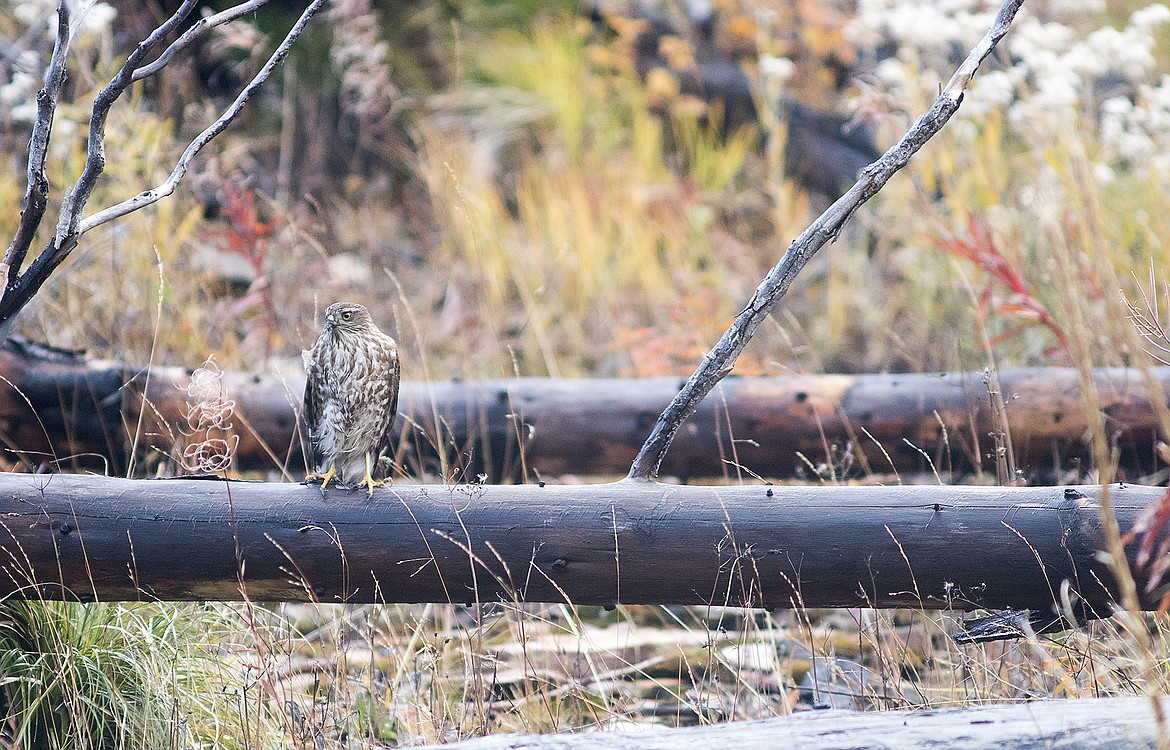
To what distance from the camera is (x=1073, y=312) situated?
3.66 ft

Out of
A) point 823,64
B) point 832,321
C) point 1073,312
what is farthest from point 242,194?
point 823,64

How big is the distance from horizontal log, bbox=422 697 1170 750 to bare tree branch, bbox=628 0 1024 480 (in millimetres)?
695

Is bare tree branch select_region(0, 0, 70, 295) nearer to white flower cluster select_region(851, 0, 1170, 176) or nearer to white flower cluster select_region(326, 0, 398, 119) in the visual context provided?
white flower cluster select_region(326, 0, 398, 119)

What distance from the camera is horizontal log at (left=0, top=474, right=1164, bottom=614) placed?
214 centimetres

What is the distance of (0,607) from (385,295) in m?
4.31

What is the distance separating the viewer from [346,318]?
9.09 feet

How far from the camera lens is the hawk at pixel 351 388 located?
2721 millimetres

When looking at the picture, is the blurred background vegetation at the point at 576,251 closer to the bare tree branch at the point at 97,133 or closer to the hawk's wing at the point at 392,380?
the hawk's wing at the point at 392,380

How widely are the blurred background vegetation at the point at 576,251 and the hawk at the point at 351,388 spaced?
1.20 feet

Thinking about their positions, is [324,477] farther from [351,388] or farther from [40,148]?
[40,148]

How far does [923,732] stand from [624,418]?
1897mm

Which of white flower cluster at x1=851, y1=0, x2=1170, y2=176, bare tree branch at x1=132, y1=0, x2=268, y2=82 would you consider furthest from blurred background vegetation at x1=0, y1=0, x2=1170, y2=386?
bare tree branch at x1=132, y1=0, x2=268, y2=82

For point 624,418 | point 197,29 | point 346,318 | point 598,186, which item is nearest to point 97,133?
point 197,29

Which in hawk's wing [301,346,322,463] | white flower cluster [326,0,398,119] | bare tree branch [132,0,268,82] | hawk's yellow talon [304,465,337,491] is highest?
white flower cluster [326,0,398,119]
